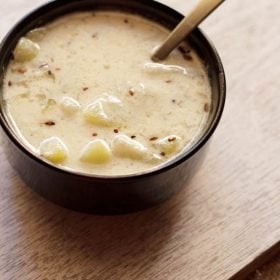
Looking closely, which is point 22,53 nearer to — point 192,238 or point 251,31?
point 192,238

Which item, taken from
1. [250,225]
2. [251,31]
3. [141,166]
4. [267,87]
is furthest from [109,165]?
[251,31]

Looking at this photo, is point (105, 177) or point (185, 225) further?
point (185, 225)

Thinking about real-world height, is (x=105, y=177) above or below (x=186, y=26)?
below

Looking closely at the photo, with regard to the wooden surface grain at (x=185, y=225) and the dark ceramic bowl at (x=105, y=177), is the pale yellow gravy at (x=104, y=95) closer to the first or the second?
the dark ceramic bowl at (x=105, y=177)

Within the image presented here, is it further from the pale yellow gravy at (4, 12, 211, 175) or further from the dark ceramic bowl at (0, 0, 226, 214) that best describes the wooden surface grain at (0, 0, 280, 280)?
the pale yellow gravy at (4, 12, 211, 175)

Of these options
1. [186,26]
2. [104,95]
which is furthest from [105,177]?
[186,26]

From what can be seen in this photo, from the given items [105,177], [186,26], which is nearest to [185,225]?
[105,177]

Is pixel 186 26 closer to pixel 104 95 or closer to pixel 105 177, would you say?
pixel 104 95
